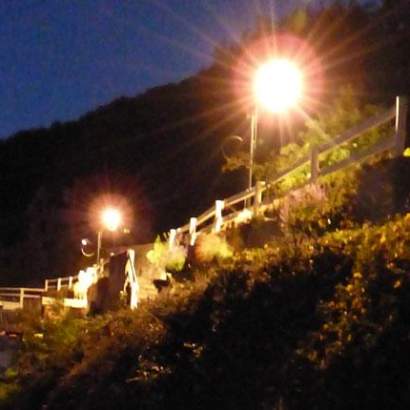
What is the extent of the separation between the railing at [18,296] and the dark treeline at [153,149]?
24.3ft

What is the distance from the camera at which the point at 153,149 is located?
225ft

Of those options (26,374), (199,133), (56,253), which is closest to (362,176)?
(26,374)

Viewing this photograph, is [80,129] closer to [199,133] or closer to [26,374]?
[199,133]

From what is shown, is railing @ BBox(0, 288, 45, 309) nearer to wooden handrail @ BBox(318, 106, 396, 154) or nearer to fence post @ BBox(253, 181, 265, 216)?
fence post @ BBox(253, 181, 265, 216)

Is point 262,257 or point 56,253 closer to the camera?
point 262,257

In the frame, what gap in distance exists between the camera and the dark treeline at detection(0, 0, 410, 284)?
28875mm

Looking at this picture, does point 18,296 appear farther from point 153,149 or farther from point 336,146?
point 336,146

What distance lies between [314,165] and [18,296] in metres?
28.6

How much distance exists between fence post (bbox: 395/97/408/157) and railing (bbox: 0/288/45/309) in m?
25.5

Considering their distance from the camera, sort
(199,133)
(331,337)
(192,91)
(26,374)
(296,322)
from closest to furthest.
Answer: (331,337) < (296,322) < (26,374) < (199,133) < (192,91)

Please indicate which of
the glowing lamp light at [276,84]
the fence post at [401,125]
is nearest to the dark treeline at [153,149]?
the glowing lamp light at [276,84]

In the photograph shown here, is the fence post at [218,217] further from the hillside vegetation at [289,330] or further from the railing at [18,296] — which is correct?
the railing at [18,296]

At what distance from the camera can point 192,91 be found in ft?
235

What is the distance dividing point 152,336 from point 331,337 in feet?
13.5
